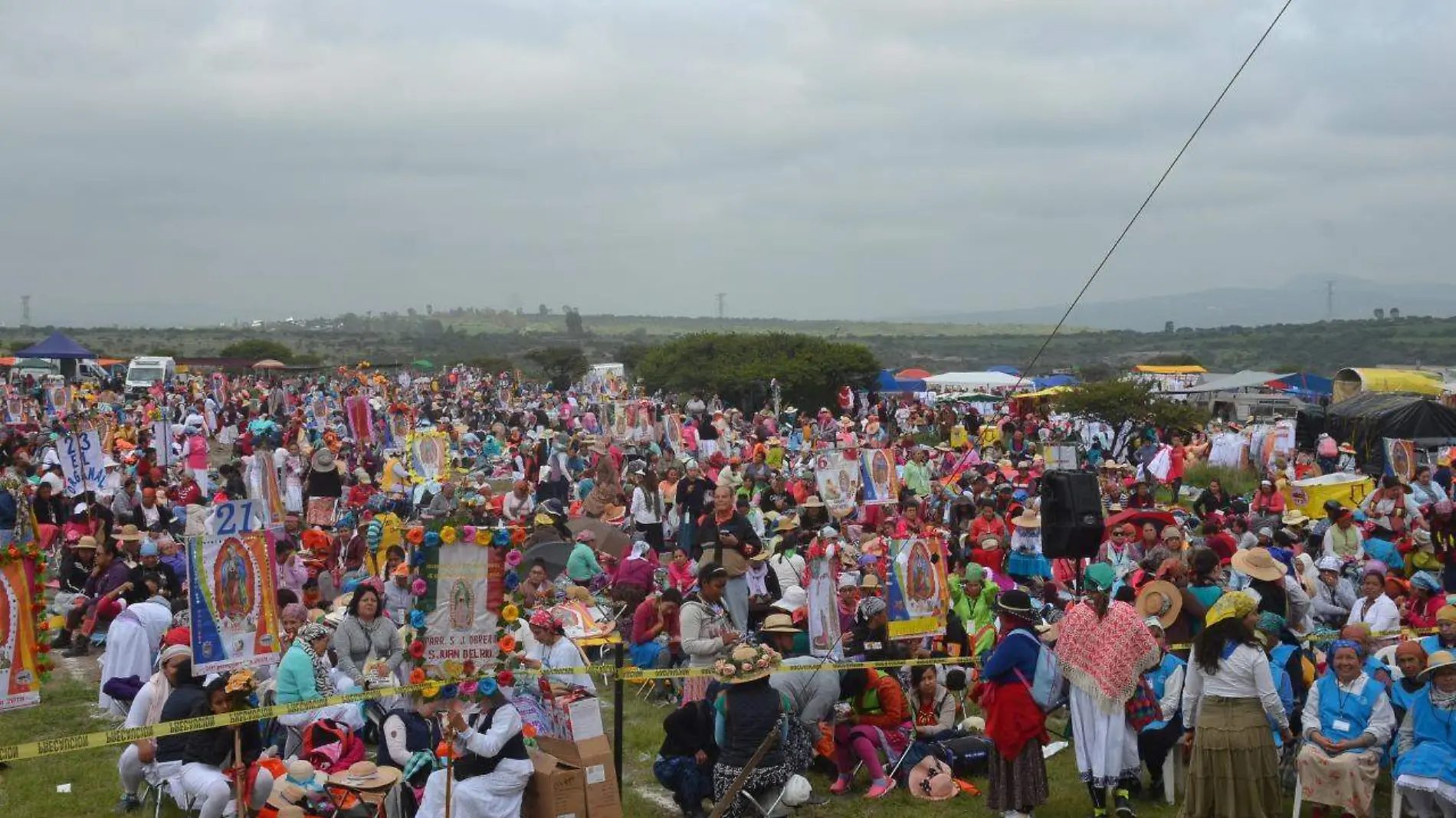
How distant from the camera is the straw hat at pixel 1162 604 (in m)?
9.17

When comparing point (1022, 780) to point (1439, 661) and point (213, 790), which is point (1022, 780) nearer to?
point (1439, 661)

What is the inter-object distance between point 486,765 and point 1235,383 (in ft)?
161

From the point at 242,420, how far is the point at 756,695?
3313 cm

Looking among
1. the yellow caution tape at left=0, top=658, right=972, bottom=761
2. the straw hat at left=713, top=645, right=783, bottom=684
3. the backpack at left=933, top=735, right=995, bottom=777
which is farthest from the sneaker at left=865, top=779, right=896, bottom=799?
the straw hat at left=713, top=645, right=783, bottom=684

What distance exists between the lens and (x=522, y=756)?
7121 millimetres

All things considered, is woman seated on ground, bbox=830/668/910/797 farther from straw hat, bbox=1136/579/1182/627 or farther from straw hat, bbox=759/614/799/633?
straw hat, bbox=1136/579/1182/627

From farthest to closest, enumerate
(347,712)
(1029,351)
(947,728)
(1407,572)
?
1. (1029,351)
2. (1407,572)
3. (947,728)
4. (347,712)

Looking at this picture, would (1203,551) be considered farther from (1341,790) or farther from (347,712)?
(347,712)

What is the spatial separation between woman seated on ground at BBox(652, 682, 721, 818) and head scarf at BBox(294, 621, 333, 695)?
2.22 m

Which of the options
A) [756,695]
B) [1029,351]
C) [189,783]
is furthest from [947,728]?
[1029,351]

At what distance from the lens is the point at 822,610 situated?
30.2 feet

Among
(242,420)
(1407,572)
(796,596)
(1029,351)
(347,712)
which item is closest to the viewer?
(347,712)

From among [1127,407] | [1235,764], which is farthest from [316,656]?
[1127,407]

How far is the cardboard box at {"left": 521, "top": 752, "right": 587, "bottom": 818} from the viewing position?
289 inches
